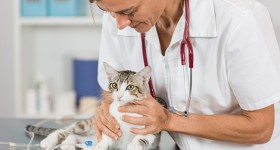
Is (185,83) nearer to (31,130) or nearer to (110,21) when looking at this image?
(110,21)

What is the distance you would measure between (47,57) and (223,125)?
192 centimetres

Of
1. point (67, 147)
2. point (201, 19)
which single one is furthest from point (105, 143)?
point (201, 19)

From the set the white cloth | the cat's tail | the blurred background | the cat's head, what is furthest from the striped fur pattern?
the blurred background

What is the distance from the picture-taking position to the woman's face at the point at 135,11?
3.87 feet

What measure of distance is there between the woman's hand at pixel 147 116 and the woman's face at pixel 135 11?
0.20 m

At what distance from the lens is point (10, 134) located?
5.51 ft

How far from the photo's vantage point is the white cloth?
128 centimetres

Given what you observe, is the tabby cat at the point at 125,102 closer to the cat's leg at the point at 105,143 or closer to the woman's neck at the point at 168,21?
the cat's leg at the point at 105,143

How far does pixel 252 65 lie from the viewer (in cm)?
127

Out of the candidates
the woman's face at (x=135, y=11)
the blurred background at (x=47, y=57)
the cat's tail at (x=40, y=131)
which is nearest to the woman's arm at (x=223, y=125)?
the woman's face at (x=135, y=11)

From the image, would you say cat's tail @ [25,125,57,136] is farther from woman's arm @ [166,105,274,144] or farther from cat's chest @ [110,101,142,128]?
woman's arm @ [166,105,274,144]

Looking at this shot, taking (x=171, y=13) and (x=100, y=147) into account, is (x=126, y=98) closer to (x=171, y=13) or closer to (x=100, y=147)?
(x=100, y=147)

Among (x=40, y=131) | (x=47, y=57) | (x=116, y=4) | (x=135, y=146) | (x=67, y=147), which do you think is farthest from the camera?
(x=47, y=57)

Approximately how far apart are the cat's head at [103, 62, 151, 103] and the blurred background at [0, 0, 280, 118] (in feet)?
4.39
